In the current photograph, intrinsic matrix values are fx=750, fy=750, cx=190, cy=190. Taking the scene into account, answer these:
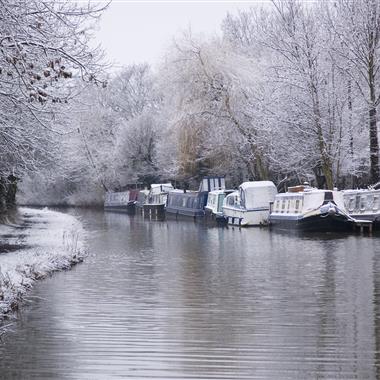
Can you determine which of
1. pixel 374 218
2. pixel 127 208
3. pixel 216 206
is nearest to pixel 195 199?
pixel 216 206

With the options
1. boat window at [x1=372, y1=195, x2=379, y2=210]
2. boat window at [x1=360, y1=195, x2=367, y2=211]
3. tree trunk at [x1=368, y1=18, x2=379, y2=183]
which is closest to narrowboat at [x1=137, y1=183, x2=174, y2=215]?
tree trunk at [x1=368, y1=18, x2=379, y2=183]

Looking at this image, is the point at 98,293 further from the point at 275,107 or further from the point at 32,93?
the point at 275,107

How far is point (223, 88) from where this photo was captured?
4472 centimetres

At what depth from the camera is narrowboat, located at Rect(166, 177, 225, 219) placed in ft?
156

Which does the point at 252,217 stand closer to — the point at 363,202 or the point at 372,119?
the point at 363,202

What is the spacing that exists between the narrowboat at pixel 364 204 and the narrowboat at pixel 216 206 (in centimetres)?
937

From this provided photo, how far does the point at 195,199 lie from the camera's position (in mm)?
48688

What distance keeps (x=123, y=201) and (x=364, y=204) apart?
34362 mm

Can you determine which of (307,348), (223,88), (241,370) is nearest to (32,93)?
(241,370)

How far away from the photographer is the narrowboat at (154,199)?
183 feet

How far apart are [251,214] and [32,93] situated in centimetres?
3151

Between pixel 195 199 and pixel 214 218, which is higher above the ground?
pixel 195 199

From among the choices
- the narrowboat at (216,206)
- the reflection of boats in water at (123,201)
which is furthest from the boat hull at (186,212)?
the reflection of boats in water at (123,201)

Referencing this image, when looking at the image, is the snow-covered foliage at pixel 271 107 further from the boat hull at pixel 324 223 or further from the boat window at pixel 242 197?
the boat hull at pixel 324 223
